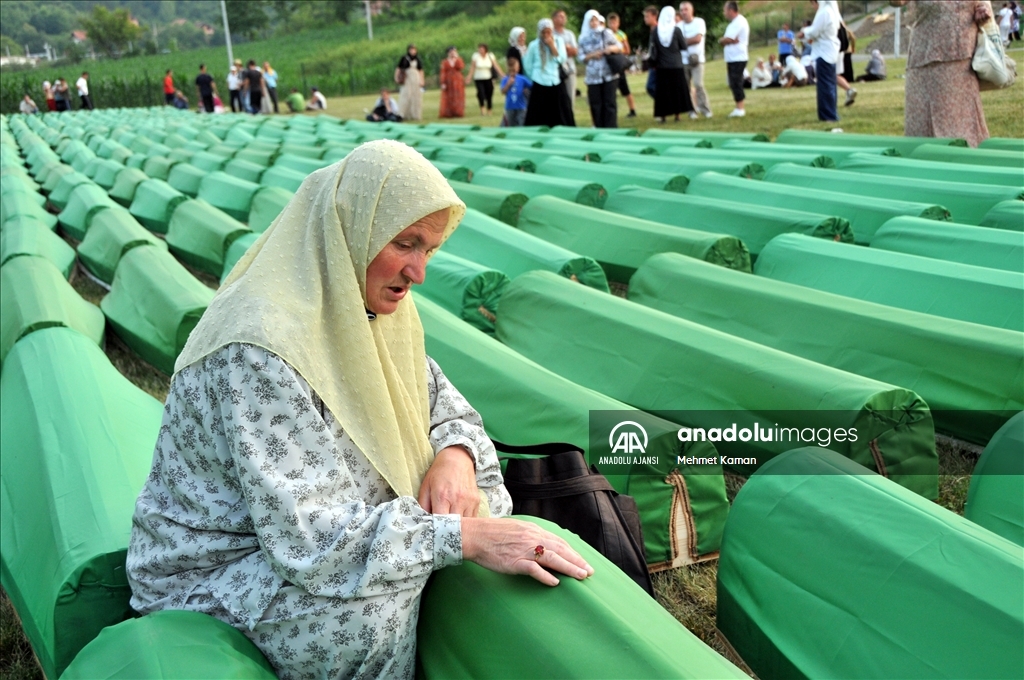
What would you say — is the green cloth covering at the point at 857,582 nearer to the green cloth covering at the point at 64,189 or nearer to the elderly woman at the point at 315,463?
the elderly woman at the point at 315,463

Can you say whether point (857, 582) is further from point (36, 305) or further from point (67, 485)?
point (36, 305)

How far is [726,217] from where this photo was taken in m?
5.59

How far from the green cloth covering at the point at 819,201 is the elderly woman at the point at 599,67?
19.5 feet

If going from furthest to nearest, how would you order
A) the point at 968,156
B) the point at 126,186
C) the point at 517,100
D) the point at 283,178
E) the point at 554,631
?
the point at 517,100 → the point at 126,186 → the point at 283,178 → the point at 968,156 → the point at 554,631

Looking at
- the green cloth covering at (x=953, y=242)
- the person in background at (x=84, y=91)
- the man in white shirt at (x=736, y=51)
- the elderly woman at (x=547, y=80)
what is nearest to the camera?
the green cloth covering at (x=953, y=242)

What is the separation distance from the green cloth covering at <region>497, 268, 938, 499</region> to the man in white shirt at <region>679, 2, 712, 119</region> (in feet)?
31.9

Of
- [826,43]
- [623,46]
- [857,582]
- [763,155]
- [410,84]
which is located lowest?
[857,582]

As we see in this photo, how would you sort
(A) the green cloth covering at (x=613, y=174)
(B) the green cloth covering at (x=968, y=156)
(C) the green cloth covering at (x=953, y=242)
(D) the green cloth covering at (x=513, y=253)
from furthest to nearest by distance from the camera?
(A) the green cloth covering at (x=613, y=174) < (B) the green cloth covering at (x=968, y=156) < (D) the green cloth covering at (x=513, y=253) < (C) the green cloth covering at (x=953, y=242)

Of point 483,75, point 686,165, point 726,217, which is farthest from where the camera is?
point 483,75

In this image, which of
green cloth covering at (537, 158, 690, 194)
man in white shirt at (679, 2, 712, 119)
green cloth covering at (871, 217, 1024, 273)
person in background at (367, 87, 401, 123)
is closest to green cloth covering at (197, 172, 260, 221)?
green cloth covering at (537, 158, 690, 194)

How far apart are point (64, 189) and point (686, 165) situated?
606 cm

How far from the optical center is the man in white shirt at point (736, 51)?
12945 mm

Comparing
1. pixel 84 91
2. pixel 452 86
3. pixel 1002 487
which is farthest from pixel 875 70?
pixel 84 91

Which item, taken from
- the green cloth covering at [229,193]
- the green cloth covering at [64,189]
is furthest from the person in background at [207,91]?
the green cloth covering at [229,193]
